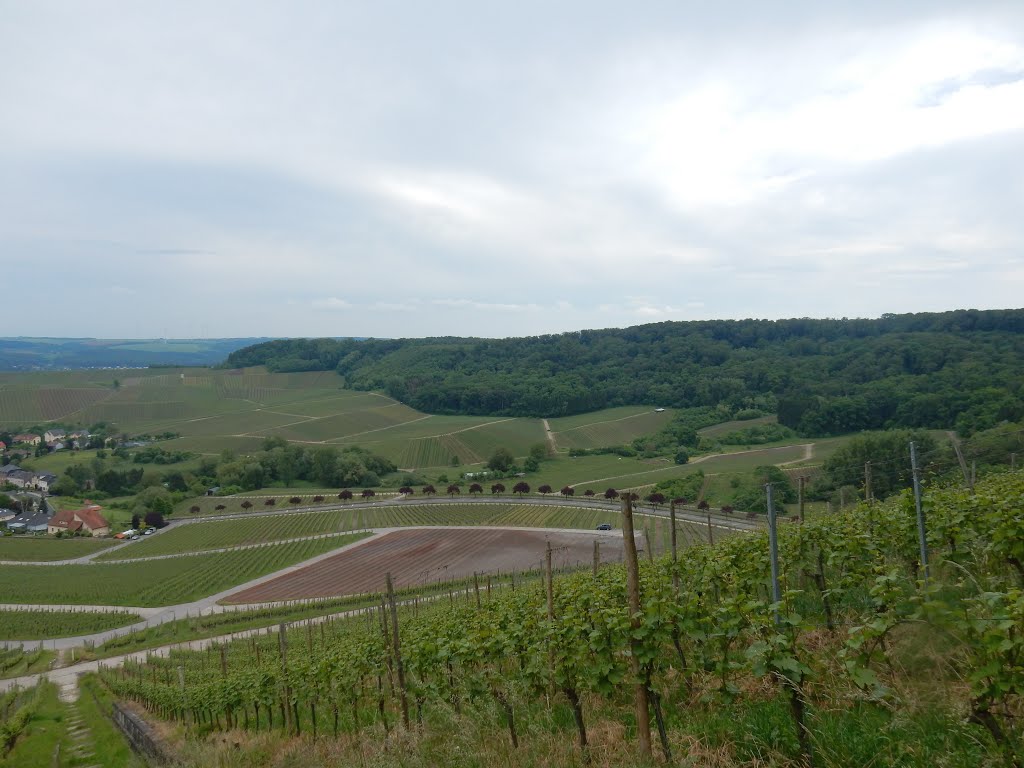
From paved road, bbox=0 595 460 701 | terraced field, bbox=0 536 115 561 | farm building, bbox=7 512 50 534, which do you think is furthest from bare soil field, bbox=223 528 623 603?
farm building, bbox=7 512 50 534

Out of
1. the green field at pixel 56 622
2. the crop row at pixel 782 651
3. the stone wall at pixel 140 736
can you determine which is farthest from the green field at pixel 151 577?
the crop row at pixel 782 651

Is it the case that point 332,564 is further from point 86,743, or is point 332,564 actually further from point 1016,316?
point 1016,316

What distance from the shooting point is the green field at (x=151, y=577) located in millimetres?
39438

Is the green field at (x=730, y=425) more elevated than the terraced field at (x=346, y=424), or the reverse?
the terraced field at (x=346, y=424)

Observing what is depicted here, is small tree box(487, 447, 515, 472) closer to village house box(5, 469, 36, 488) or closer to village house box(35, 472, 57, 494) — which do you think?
village house box(35, 472, 57, 494)

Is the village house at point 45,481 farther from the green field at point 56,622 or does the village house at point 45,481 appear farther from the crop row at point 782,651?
the crop row at point 782,651

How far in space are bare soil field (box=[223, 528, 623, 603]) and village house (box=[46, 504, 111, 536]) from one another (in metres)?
33.3

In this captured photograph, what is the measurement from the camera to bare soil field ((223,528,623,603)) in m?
37.8

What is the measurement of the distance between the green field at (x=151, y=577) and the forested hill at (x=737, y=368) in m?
60.9

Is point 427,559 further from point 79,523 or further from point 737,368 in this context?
point 737,368

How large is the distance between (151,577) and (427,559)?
66.7 ft

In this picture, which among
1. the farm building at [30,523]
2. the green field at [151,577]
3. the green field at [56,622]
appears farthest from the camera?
the farm building at [30,523]

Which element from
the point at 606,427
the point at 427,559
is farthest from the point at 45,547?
the point at 606,427

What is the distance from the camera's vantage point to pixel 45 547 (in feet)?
183
